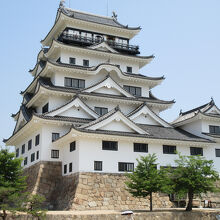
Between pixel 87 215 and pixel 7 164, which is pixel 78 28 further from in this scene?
pixel 87 215

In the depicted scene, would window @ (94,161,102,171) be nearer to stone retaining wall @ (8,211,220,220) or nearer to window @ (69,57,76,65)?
stone retaining wall @ (8,211,220,220)

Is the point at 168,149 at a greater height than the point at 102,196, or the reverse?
the point at 168,149

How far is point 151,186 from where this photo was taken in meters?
20.8

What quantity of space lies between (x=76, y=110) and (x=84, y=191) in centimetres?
802

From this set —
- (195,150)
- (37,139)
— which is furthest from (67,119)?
(195,150)

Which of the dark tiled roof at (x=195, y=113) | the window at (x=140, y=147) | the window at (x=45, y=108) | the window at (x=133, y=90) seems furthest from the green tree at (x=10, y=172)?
the dark tiled roof at (x=195, y=113)

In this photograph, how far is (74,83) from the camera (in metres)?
32.5

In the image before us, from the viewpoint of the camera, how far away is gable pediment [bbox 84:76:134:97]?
31.2 metres

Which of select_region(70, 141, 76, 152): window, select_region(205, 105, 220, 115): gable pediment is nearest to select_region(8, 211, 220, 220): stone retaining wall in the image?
select_region(70, 141, 76, 152): window

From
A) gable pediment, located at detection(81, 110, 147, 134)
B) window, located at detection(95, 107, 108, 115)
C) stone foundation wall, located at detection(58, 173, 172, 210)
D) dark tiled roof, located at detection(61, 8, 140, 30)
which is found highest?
dark tiled roof, located at detection(61, 8, 140, 30)

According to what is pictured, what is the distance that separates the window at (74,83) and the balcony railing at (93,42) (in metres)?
4.36

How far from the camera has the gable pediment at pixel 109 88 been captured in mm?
31188

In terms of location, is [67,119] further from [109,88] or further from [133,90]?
[133,90]

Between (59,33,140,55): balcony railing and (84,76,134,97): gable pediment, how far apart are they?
5402 millimetres
